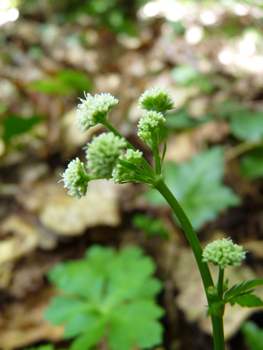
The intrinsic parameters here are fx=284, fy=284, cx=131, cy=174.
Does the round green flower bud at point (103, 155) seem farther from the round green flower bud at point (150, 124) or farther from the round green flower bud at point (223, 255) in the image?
the round green flower bud at point (223, 255)

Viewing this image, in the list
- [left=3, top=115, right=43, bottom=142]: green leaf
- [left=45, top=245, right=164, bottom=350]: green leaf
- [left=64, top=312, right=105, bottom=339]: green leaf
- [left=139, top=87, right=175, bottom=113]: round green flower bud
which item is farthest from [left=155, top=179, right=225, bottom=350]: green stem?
[left=3, top=115, right=43, bottom=142]: green leaf

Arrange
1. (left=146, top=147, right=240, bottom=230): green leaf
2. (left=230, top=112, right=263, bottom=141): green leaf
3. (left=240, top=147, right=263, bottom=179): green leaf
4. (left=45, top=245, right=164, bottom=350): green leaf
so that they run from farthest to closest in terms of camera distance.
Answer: (left=230, top=112, right=263, bottom=141): green leaf → (left=240, top=147, right=263, bottom=179): green leaf → (left=146, top=147, right=240, bottom=230): green leaf → (left=45, top=245, right=164, bottom=350): green leaf

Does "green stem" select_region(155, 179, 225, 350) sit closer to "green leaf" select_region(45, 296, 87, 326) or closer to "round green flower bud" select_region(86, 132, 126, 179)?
"round green flower bud" select_region(86, 132, 126, 179)

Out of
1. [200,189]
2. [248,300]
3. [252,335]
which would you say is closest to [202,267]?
[248,300]

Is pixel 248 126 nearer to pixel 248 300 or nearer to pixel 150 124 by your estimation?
pixel 150 124

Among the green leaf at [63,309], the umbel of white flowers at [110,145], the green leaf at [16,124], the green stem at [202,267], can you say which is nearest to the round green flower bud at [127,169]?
the umbel of white flowers at [110,145]

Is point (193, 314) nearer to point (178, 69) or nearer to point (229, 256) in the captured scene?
point (229, 256)
